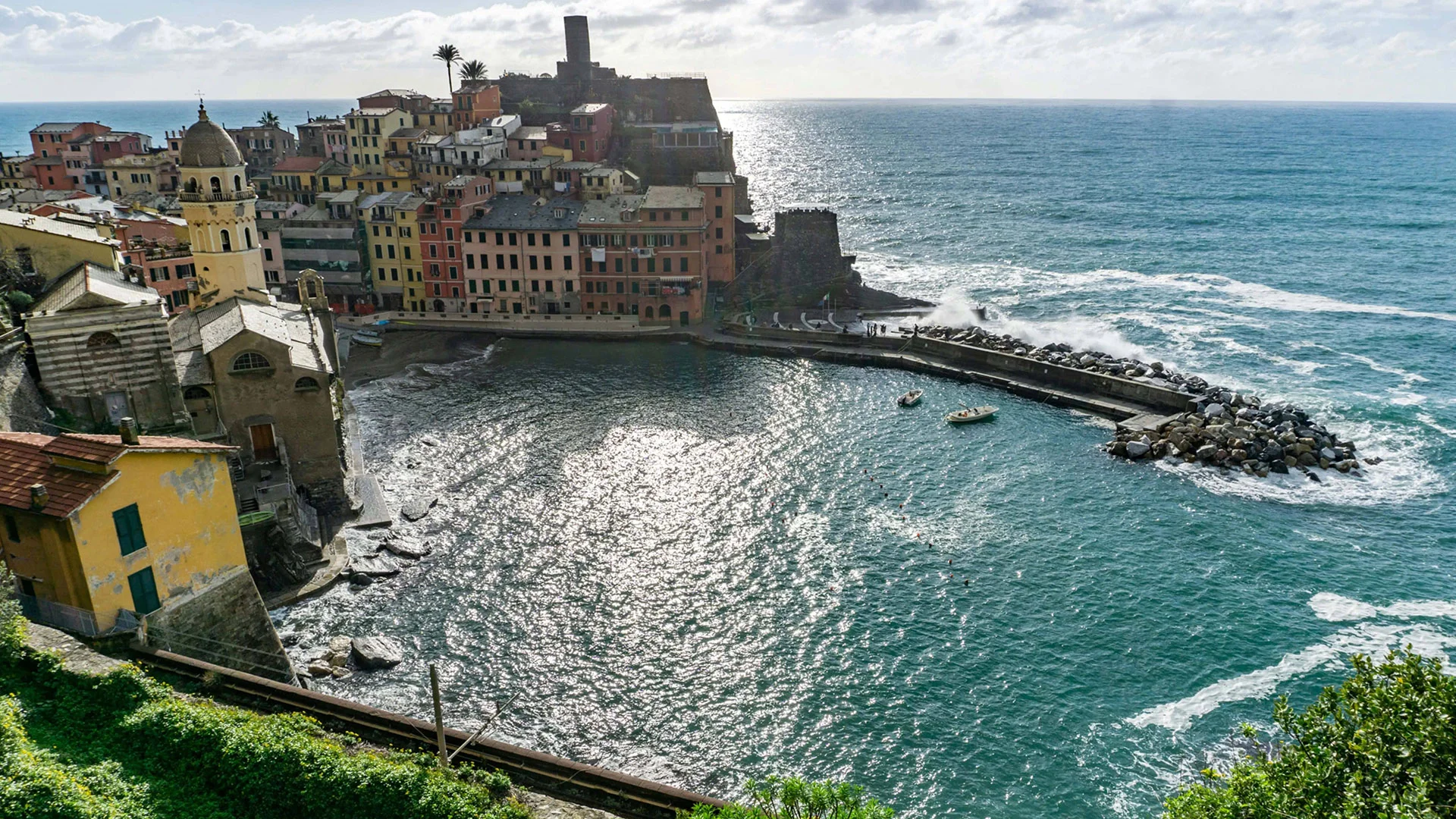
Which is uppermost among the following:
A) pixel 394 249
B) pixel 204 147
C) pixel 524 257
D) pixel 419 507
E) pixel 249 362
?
pixel 204 147

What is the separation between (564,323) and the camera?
94875 millimetres

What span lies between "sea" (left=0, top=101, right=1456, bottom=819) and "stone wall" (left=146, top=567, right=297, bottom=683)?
145 inches

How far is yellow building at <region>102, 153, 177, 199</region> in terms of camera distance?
121 meters

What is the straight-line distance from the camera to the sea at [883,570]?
38469 mm

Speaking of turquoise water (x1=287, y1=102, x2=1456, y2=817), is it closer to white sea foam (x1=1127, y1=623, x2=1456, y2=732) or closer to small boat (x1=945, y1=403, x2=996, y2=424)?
white sea foam (x1=1127, y1=623, x2=1456, y2=732)

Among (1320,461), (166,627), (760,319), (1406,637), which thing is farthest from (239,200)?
(1320,461)

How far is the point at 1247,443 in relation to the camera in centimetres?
6531

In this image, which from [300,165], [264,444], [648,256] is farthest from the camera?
[300,165]

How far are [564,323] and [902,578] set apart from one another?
55177mm

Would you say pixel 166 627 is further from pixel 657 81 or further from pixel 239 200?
pixel 657 81

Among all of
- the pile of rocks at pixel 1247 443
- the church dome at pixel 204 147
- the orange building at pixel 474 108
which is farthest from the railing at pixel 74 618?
the orange building at pixel 474 108

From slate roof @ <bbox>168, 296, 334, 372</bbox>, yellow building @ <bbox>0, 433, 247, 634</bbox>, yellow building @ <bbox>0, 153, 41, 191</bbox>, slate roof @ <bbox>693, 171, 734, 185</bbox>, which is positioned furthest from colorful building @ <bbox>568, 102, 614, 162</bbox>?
yellow building @ <bbox>0, 433, 247, 634</bbox>

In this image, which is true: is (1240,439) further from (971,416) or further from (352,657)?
(352,657)

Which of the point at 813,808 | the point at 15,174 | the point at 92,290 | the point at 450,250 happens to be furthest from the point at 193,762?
the point at 15,174
